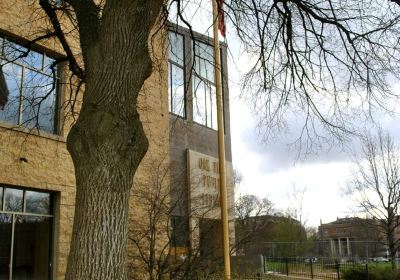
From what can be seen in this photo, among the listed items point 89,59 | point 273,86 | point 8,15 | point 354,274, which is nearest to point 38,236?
point 8,15

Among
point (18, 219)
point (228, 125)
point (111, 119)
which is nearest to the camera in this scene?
point (111, 119)

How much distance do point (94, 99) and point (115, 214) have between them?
1.31 meters

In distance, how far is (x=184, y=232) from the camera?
1497cm

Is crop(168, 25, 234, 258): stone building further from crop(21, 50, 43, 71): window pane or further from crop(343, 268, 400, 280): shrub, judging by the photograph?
crop(343, 268, 400, 280): shrub

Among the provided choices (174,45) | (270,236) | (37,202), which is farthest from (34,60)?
(270,236)

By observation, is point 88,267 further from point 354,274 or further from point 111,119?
point 354,274

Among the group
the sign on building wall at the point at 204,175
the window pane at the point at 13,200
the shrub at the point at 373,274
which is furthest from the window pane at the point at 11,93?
the shrub at the point at 373,274

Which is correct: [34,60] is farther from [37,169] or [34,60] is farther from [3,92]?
[37,169]

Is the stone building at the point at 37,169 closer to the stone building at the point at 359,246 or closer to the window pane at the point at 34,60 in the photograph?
the window pane at the point at 34,60

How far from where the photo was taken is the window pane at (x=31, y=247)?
14.2m

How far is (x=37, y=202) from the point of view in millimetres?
15000

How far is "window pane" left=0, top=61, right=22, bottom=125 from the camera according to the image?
14175 millimetres

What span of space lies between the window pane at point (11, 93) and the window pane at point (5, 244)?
2526 millimetres

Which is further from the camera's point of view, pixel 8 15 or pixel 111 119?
pixel 8 15
